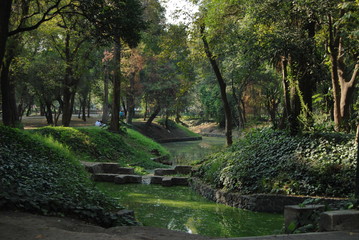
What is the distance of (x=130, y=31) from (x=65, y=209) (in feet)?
22.6

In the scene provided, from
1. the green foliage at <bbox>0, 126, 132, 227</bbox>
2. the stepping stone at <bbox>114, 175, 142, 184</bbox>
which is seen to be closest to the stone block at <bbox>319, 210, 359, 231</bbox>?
the green foliage at <bbox>0, 126, 132, 227</bbox>

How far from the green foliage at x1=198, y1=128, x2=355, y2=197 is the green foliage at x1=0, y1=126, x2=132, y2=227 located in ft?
14.1

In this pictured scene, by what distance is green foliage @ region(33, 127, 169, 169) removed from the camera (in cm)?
1900

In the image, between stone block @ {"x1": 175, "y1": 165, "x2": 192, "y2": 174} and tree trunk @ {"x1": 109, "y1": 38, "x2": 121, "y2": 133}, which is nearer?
stone block @ {"x1": 175, "y1": 165, "x2": 192, "y2": 174}

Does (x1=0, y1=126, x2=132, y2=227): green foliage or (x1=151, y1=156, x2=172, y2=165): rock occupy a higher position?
(x1=0, y1=126, x2=132, y2=227): green foliage

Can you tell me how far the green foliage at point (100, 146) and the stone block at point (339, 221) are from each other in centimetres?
1500

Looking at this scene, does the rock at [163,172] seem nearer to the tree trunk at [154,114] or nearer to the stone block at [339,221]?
the stone block at [339,221]

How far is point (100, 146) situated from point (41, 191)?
46.1 ft

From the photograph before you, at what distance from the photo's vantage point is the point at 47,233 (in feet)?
15.4

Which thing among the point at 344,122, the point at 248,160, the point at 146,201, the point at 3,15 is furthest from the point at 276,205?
the point at 3,15

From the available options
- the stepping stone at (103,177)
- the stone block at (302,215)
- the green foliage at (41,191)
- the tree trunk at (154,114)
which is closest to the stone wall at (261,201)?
the stone block at (302,215)

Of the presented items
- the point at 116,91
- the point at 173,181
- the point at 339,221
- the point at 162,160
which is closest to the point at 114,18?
the point at 173,181

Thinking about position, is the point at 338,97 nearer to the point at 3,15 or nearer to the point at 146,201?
the point at 146,201

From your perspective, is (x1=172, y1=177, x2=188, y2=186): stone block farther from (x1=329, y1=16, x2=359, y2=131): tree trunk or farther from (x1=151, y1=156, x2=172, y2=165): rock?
(x1=151, y1=156, x2=172, y2=165): rock
